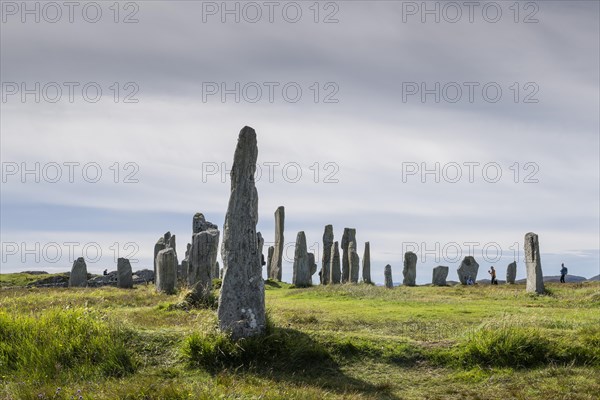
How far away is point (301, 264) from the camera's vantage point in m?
45.2

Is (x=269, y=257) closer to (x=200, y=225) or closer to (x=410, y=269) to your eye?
(x=410, y=269)

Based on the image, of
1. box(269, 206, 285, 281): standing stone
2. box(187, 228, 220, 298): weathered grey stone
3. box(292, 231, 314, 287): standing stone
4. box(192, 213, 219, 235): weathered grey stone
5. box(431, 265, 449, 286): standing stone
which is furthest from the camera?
box(269, 206, 285, 281): standing stone

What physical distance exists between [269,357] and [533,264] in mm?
25669

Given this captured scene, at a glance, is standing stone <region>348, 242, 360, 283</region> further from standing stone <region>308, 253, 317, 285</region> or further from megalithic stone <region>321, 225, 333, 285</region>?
standing stone <region>308, 253, 317, 285</region>

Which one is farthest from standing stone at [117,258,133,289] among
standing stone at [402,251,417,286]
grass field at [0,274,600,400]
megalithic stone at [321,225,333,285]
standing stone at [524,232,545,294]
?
grass field at [0,274,600,400]

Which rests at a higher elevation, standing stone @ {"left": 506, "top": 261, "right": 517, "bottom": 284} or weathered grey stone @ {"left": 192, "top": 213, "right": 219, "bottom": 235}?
weathered grey stone @ {"left": 192, "top": 213, "right": 219, "bottom": 235}

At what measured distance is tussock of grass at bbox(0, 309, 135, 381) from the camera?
14.2m

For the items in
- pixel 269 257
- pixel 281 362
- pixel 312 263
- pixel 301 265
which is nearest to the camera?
pixel 281 362

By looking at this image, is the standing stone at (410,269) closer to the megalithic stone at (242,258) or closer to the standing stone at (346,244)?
the standing stone at (346,244)

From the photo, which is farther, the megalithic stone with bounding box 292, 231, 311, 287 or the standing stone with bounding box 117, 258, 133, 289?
the standing stone with bounding box 117, 258, 133, 289

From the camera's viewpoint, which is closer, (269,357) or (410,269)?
(269,357)

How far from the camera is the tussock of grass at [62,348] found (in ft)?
46.5

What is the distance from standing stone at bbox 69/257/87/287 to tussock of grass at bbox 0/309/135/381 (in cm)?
3431

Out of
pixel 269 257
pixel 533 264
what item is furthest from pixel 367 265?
pixel 533 264
